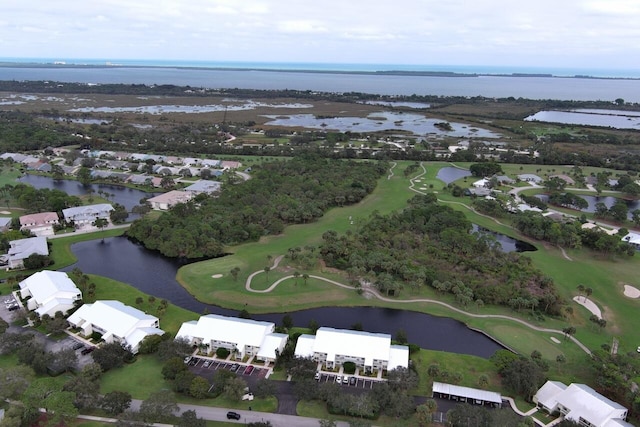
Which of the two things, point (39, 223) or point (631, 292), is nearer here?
point (631, 292)

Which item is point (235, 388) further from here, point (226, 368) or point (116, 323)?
point (116, 323)

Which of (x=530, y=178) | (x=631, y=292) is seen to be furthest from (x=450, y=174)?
(x=631, y=292)

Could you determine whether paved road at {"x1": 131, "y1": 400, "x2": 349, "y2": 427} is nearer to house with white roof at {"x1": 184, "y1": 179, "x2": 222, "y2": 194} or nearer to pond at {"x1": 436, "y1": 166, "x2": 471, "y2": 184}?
house with white roof at {"x1": 184, "y1": 179, "x2": 222, "y2": 194}

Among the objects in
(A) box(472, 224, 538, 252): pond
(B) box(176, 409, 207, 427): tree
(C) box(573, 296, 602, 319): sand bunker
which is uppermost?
(A) box(472, 224, 538, 252): pond

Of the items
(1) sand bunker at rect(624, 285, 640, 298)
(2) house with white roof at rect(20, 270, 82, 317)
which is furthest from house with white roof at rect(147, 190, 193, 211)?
(1) sand bunker at rect(624, 285, 640, 298)

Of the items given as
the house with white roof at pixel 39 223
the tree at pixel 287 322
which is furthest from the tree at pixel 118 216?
the tree at pixel 287 322

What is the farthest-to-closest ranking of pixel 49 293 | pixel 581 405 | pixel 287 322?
pixel 49 293, pixel 287 322, pixel 581 405
